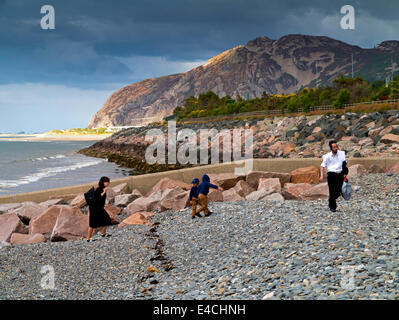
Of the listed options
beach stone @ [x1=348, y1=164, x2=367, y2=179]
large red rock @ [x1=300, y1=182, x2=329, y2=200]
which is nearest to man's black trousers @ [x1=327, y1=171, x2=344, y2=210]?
large red rock @ [x1=300, y1=182, x2=329, y2=200]

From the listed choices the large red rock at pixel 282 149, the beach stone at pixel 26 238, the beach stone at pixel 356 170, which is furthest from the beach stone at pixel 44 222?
the large red rock at pixel 282 149

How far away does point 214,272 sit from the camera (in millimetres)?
6578

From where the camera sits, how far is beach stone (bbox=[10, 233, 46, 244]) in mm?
10695

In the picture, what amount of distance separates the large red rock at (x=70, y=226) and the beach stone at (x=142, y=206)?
7.46 ft

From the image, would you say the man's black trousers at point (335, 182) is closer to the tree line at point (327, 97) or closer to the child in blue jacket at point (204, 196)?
the child in blue jacket at point (204, 196)

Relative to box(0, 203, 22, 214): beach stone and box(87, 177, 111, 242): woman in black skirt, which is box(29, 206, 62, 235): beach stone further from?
box(0, 203, 22, 214): beach stone

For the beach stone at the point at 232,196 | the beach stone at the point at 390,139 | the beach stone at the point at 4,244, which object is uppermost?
the beach stone at the point at 390,139

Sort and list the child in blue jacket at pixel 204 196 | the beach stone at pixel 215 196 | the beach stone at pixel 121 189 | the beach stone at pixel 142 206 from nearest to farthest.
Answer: the child in blue jacket at pixel 204 196
the beach stone at pixel 215 196
the beach stone at pixel 142 206
the beach stone at pixel 121 189

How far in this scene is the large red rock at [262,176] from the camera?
14.8 m

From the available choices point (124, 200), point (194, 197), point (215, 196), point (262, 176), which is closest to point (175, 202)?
point (215, 196)

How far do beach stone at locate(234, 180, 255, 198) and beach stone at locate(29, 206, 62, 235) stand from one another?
22.3 feet

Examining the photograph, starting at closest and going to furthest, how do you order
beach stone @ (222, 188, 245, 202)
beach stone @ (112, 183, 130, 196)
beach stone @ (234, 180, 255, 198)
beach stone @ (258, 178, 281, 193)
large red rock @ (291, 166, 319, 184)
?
beach stone @ (222, 188, 245, 202) → beach stone @ (258, 178, 281, 193) → beach stone @ (234, 180, 255, 198) → large red rock @ (291, 166, 319, 184) → beach stone @ (112, 183, 130, 196)

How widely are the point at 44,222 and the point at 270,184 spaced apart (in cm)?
843

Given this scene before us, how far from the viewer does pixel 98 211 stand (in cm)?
991
